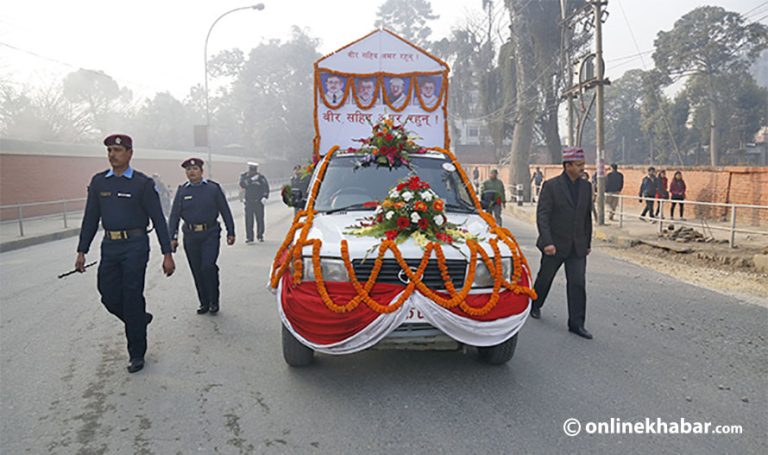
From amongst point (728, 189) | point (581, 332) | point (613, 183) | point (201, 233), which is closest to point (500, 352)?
point (581, 332)

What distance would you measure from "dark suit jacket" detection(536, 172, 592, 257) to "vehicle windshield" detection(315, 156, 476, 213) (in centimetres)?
76

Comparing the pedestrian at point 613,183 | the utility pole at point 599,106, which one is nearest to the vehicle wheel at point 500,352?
the utility pole at point 599,106

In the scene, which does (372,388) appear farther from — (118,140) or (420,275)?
(118,140)

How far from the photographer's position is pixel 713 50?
39406mm

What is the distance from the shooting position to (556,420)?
12.3ft

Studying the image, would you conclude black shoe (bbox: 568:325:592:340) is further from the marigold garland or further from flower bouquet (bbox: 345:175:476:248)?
flower bouquet (bbox: 345:175:476:248)

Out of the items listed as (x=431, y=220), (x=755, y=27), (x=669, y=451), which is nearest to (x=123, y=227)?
(x=431, y=220)

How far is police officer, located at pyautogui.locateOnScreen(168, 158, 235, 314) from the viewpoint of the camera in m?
6.54

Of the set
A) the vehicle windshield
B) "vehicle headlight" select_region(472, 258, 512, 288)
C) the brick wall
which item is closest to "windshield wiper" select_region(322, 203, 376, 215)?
the vehicle windshield

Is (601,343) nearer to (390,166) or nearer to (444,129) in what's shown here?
(390,166)

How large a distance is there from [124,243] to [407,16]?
278ft

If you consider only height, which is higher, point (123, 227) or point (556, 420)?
point (123, 227)

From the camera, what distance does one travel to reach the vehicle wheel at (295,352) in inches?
178

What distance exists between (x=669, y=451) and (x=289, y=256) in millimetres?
2844
